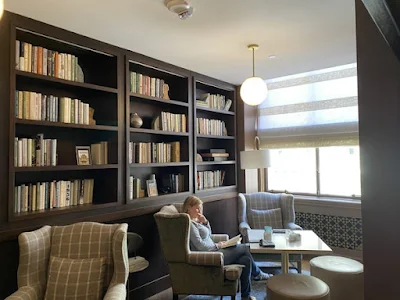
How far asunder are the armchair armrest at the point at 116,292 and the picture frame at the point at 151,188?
1396 mm

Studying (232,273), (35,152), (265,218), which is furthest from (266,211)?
(35,152)

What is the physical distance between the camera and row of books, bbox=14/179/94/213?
236 centimetres

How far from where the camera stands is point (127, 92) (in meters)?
3.04

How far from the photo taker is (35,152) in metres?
2.44

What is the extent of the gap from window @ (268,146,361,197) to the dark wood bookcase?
109 cm

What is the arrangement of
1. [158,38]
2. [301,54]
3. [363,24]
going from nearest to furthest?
[363,24] < [158,38] < [301,54]

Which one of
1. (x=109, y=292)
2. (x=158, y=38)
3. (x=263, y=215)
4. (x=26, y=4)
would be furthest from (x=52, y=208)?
(x=263, y=215)

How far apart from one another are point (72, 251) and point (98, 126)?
45.0 inches

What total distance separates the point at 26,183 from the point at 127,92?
4.10 feet

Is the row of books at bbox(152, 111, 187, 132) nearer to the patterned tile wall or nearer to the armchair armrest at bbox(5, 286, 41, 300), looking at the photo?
the armchair armrest at bbox(5, 286, 41, 300)

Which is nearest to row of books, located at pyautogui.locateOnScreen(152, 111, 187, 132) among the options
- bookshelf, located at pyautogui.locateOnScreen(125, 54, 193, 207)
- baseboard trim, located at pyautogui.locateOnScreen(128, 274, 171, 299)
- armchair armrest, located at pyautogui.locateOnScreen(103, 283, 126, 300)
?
bookshelf, located at pyautogui.locateOnScreen(125, 54, 193, 207)

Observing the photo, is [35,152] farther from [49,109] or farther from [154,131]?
[154,131]

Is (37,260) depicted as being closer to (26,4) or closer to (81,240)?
(81,240)

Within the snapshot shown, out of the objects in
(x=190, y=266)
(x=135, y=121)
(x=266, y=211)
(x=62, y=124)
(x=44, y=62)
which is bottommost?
(x=190, y=266)
